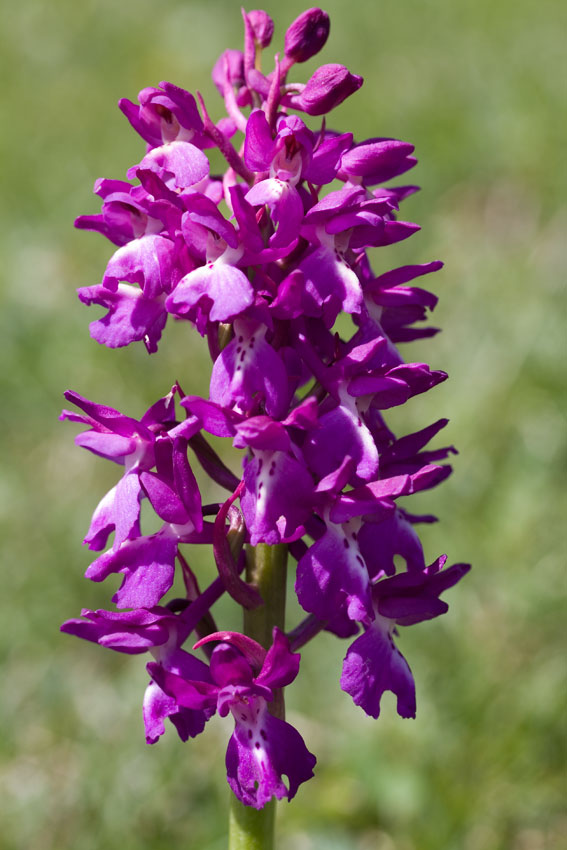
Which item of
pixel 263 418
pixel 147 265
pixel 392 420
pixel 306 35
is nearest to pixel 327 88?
pixel 306 35

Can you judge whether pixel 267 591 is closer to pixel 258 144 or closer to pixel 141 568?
pixel 141 568

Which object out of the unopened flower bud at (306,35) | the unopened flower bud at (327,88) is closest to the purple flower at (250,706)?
the unopened flower bud at (327,88)

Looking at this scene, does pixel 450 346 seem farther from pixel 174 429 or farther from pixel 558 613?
pixel 174 429

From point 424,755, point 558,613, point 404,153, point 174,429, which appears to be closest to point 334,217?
point 404,153

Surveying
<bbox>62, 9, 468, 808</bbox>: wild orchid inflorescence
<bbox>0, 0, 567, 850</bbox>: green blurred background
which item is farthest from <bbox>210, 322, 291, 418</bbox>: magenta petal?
<bbox>0, 0, 567, 850</bbox>: green blurred background

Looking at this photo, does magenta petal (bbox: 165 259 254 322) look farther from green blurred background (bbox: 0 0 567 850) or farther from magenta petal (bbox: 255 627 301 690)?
green blurred background (bbox: 0 0 567 850)

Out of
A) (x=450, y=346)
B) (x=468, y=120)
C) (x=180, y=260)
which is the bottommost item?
(x=450, y=346)

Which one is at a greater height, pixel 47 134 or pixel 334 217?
pixel 47 134
